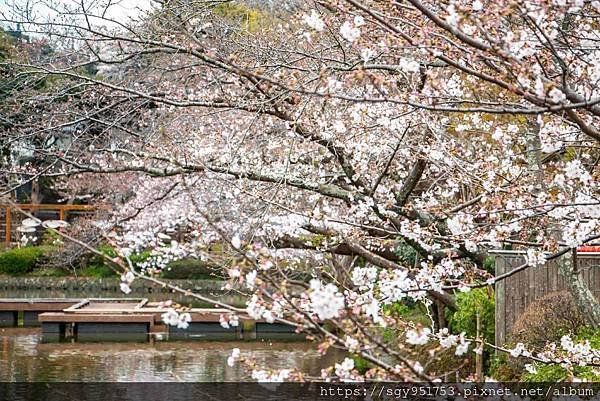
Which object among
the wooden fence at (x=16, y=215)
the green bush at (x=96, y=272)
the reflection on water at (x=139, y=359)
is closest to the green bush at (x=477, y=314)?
the reflection on water at (x=139, y=359)

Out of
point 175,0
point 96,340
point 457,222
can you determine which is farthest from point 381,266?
point 96,340

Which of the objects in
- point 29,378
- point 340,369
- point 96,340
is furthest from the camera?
point 96,340

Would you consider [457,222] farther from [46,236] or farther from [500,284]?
[46,236]

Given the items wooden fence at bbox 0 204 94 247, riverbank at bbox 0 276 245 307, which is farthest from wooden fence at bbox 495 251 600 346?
wooden fence at bbox 0 204 94 247

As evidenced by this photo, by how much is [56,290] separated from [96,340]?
26.6 feet

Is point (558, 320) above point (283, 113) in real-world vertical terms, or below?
below

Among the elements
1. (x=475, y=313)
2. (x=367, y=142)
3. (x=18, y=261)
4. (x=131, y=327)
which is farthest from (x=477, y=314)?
(x=18, y=261)

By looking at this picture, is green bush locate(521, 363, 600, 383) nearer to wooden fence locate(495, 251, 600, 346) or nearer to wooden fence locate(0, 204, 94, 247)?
wooden fence locate(495, 251, 600, 346)

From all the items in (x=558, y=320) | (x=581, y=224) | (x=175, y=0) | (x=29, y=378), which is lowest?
(x=29, y=378)

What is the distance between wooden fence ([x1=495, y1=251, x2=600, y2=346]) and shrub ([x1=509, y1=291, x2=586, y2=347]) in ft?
0.91

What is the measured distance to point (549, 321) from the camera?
5711 mm

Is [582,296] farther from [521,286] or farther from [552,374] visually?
[521,286]

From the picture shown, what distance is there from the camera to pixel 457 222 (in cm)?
367

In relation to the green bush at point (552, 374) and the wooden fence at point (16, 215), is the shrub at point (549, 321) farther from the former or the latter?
the wooden fence at point (16, 215)
